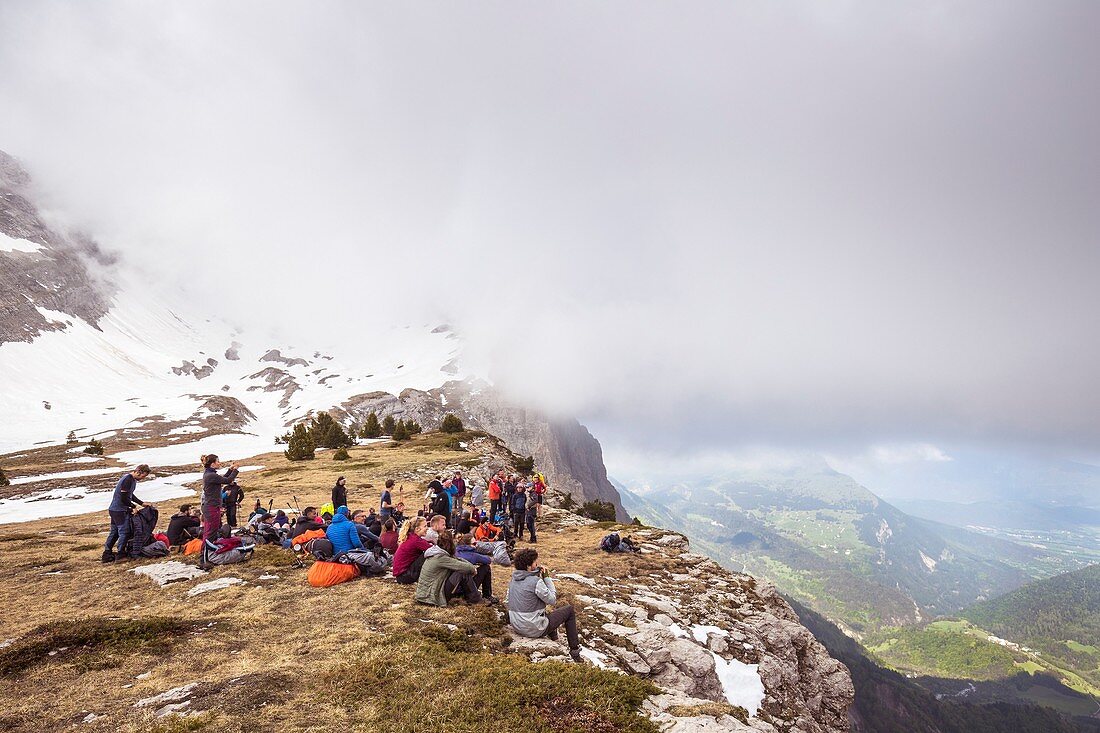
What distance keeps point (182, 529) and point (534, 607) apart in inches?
625

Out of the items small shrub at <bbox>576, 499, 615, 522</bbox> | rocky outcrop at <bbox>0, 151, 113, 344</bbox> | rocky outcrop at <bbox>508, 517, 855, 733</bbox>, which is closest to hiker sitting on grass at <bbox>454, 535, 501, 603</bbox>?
rocky outcrop at <bbox>508, 517, 855, 733</bbox>

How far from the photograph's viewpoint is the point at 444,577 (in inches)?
468

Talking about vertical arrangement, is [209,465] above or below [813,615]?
above

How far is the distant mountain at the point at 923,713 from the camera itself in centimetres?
9762

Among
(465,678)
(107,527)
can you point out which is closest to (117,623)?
(465,678)

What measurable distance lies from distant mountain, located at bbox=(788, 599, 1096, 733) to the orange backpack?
10681 cm

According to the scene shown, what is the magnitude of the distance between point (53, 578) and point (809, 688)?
86.3 feet

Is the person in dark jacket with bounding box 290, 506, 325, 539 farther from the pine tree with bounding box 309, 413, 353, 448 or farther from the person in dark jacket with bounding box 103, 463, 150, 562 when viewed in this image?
the pine tree with bounding box 309, 413, 353, 448

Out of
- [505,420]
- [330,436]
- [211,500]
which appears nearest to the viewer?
[211,500]

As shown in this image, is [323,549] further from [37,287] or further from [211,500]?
[37,287]

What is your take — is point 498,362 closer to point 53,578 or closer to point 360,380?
point 360,380

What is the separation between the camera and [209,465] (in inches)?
681

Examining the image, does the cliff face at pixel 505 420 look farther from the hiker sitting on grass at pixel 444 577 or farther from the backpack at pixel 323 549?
the hiker sitting on grass at pixel 444 577

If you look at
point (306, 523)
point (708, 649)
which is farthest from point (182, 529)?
point (708, 649)
